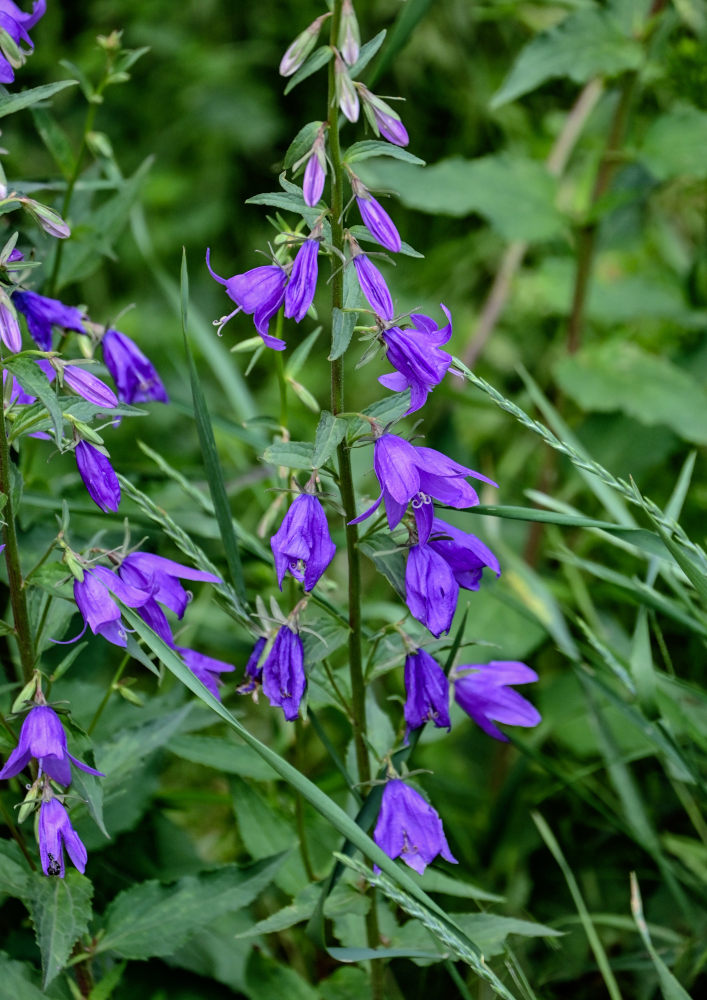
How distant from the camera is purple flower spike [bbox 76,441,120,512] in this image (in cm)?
96

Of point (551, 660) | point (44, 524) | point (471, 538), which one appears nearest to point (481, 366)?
point (551, 660)

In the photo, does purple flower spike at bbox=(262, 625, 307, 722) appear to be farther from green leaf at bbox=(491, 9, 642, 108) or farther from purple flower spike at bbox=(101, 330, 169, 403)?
green leaf at bbox=(491, 9, 642, 108)

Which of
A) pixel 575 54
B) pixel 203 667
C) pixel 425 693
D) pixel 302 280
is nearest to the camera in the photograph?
pixel 302 280

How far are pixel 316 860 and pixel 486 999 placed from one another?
0.43m

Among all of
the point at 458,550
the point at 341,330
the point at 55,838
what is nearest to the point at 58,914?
the point at 55,838

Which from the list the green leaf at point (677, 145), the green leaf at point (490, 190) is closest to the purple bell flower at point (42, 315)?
the green leaf at point (490, 190)

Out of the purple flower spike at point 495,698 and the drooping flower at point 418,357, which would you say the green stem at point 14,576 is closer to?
the drooping flower at point 418,357

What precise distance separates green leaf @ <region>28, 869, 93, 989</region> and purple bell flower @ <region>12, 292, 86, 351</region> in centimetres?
62

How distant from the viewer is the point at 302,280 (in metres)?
0.93

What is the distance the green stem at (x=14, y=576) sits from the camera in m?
0.97

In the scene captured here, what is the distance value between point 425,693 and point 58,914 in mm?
431

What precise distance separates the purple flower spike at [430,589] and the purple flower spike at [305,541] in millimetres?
84

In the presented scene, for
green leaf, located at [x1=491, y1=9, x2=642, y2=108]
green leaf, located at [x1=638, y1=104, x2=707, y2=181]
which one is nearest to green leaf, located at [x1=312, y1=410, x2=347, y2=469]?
green leaf, located at [x1=491, y1=9, x2=642, y2=108]

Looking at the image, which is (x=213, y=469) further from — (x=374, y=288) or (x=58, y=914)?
(x=58, y=914)
